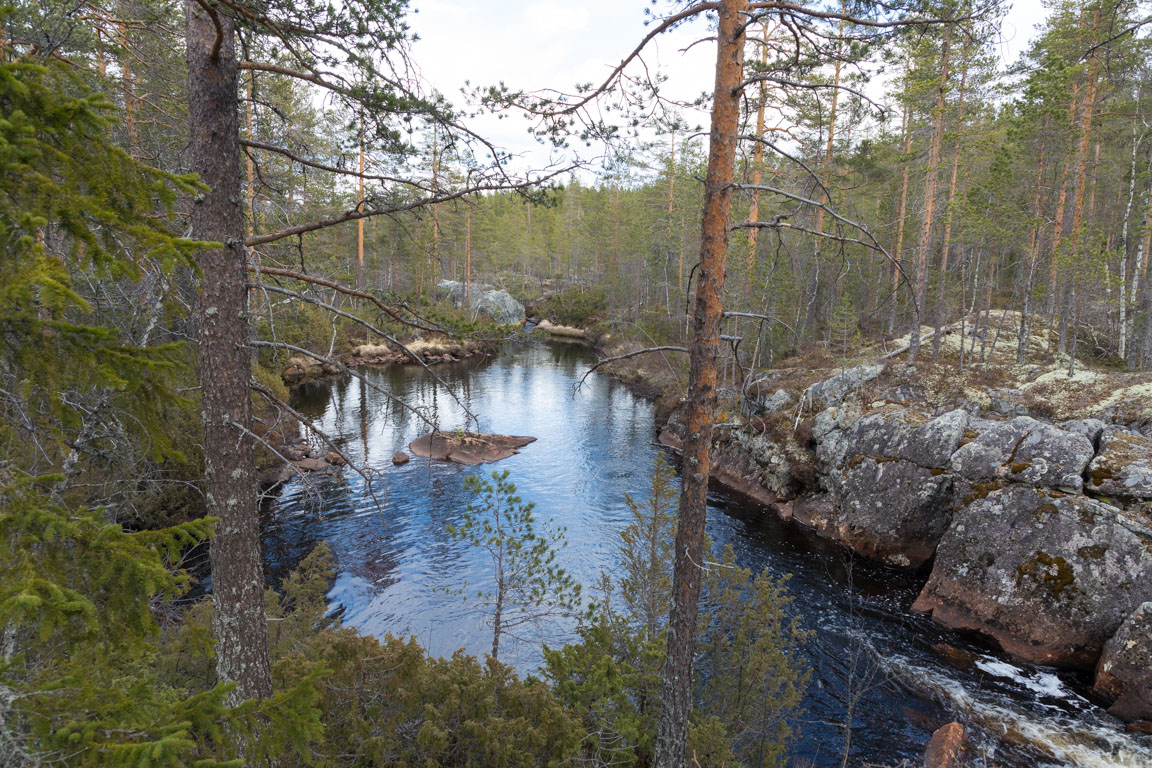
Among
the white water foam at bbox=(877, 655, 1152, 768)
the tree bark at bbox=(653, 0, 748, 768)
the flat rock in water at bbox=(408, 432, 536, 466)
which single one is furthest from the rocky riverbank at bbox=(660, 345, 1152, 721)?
the flat rock in water at bbox=(408, 432, 536, 466)

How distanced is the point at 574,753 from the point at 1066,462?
11673 mm

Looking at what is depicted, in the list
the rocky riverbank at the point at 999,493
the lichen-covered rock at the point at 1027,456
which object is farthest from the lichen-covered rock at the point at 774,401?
the lichen-covered rock at the point at 1027,456

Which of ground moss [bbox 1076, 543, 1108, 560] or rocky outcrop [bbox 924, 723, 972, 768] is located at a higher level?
ground moss [bbox 1076, 543, 1108, 560]

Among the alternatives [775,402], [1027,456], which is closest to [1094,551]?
[1027,456]

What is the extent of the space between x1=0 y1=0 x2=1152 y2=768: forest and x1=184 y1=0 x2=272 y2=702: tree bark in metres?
0.02

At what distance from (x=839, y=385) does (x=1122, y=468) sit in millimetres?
7800

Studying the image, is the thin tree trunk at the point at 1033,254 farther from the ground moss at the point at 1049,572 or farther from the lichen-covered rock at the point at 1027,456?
the ground moss at the point at 1049,572

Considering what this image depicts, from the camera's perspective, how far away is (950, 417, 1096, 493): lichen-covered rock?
11.3 metres

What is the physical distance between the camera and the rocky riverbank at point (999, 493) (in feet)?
31.6

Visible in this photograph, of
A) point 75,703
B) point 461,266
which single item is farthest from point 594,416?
point 461,266

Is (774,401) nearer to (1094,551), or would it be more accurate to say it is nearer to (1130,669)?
(1094,551)

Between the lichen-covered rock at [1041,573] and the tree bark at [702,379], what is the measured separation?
8311mm

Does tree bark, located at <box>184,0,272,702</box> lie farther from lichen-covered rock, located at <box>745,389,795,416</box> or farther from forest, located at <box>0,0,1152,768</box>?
lichen-covered rock, located at <box>745,389,795,416</box>

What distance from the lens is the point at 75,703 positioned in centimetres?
227
